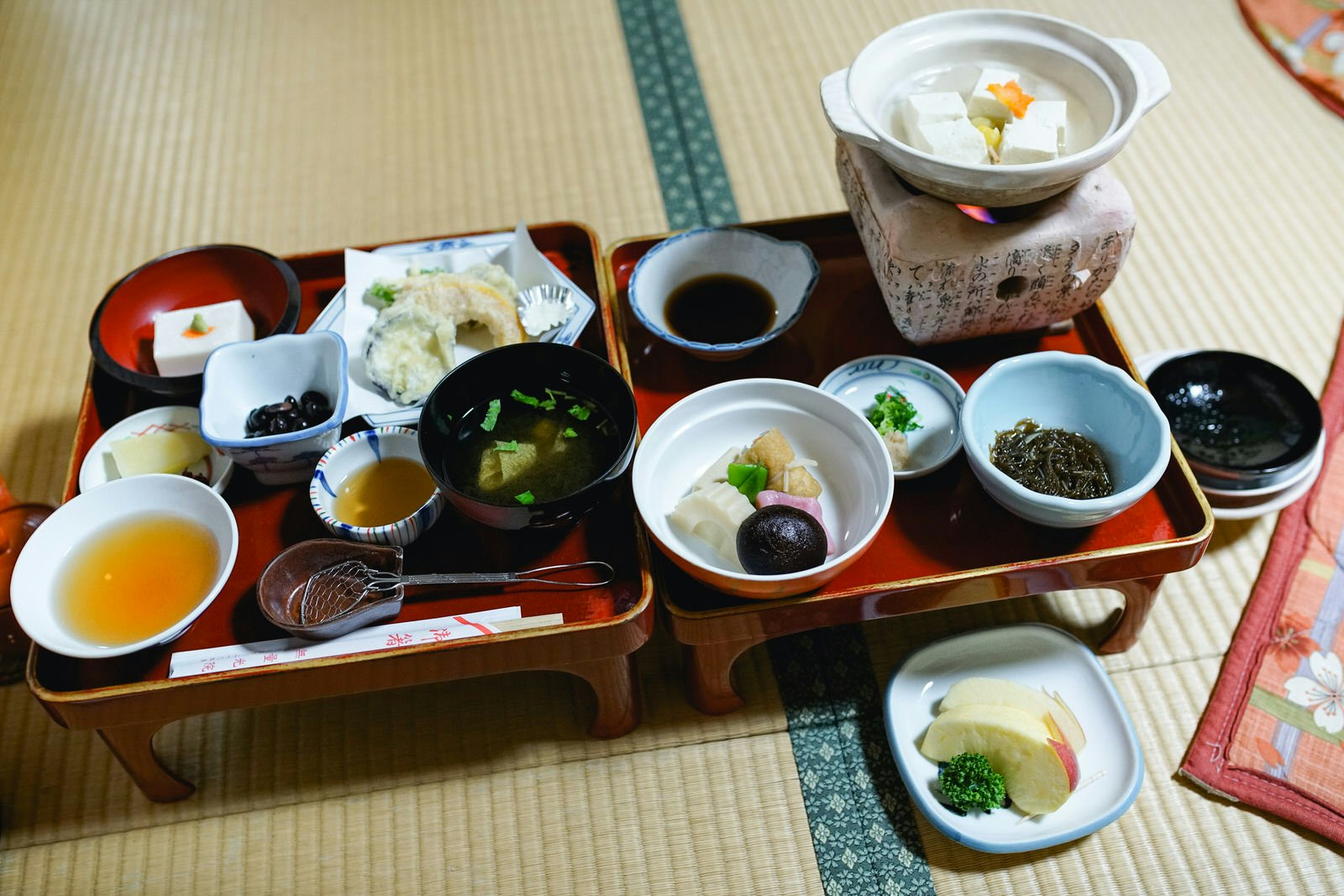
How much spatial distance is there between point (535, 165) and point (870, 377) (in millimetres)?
1541

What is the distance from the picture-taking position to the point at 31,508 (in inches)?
83.6

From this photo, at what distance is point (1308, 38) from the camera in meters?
3.26

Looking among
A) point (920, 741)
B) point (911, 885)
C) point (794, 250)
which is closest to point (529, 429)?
point (794, 250)

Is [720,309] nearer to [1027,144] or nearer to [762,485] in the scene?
[762,485]

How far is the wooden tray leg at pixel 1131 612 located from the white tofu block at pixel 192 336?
1835 mm

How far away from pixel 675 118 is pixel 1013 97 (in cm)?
156

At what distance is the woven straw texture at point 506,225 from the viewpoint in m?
1.83

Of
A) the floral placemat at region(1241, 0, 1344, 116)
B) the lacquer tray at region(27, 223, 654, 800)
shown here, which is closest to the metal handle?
the lacquer tray at region(27, 223, 654, 800)

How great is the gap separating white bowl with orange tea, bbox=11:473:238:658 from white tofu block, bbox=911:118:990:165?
4.72ft

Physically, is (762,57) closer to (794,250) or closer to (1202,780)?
(794,250)

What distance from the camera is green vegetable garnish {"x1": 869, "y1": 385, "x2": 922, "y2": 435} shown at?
1.91 metres

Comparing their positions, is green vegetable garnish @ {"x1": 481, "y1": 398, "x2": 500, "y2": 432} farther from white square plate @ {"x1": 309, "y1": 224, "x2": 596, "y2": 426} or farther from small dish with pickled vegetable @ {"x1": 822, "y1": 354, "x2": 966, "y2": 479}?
small dish with pickled vegetable @ {"x1": 822, "y1": 354, "x2": 966, "y2": 479}

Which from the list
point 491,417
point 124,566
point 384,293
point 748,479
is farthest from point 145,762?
point 748,479

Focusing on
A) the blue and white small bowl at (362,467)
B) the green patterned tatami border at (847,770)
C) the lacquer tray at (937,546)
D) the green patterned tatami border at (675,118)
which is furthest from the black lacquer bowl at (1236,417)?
the blue and white small bowl at (362,467)
